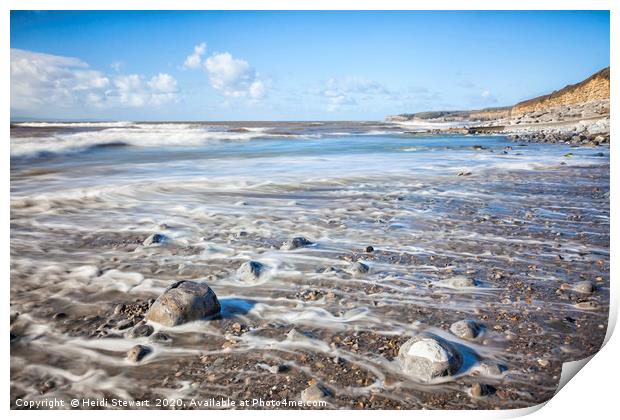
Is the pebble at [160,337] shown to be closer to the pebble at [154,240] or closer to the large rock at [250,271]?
the large rock at [250,271]

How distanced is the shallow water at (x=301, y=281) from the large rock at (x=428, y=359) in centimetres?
5

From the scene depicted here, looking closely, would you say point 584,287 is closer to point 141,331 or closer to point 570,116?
point 141,331

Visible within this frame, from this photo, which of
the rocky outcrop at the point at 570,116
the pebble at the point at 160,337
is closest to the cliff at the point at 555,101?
the rocky outcrop at the point at 570,116

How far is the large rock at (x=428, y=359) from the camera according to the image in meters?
1.76

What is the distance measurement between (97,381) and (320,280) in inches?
55.9

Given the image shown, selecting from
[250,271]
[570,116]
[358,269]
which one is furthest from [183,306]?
[570,116]

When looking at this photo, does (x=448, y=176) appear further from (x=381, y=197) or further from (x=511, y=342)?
(x=511, y=342)

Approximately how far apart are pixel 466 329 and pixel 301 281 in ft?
3.59

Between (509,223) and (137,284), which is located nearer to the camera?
(137,284)

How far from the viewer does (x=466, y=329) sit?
6.85ft
